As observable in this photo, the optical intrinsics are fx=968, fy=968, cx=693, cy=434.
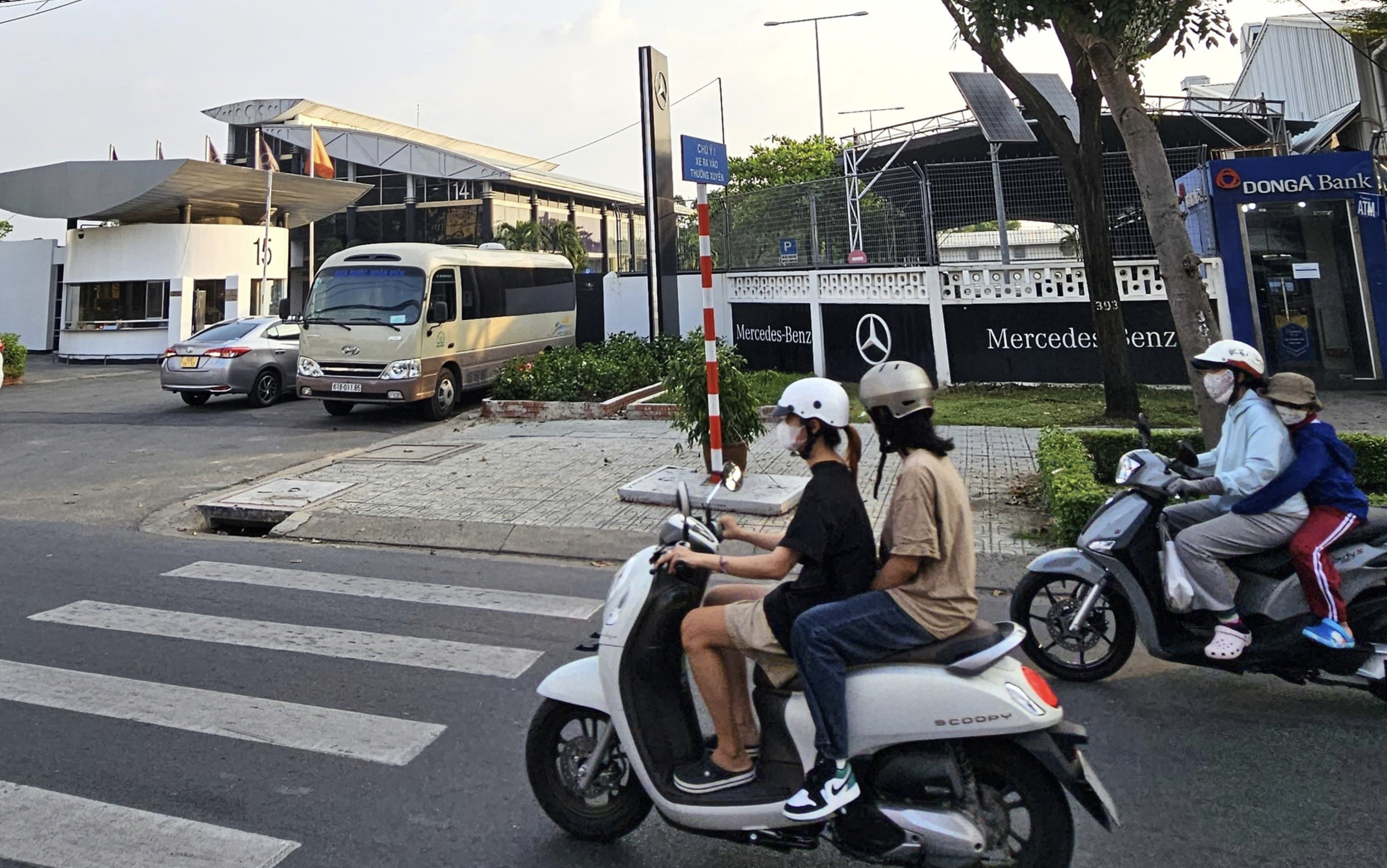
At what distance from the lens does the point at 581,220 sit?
6044cm

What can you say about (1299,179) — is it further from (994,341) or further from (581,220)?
(581,220)

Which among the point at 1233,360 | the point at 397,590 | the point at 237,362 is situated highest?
the point at 237,362

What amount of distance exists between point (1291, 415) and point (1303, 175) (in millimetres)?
12623

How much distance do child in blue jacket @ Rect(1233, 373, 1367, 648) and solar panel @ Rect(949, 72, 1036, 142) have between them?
652 inches

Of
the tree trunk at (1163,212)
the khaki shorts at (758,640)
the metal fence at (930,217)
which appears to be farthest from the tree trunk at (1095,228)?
the khaki shorts at (758,640)

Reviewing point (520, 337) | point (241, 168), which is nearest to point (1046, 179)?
point (520, 337)

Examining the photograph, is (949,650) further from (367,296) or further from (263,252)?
(263,252)

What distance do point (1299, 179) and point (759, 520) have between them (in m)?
11.6

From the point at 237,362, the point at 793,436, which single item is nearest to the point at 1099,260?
the point at 793,436

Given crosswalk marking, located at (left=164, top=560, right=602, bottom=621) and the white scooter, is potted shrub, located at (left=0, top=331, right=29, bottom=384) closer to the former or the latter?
crosswalk marking, located at (left=164, top=560, right=602, bottom=621)

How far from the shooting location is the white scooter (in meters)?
2.83

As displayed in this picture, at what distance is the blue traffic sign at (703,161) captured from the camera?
337 inches

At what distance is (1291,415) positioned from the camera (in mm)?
4270

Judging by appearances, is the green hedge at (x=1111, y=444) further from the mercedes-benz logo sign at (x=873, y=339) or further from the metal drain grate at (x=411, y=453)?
the mercedes-benz logo sign at (x=873, y=339)
